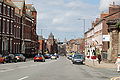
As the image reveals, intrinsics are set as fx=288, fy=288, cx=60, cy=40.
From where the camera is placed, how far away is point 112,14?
6444cm

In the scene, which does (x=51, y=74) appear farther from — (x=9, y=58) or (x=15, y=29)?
(x=15, y=29)

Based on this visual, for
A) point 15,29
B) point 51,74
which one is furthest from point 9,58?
point 51,74

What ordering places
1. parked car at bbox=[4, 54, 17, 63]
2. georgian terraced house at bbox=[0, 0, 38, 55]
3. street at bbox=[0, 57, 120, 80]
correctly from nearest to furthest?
1. street at bbox=[0, 57, 120, 80]
2. parked car at bbox=[4, 54, 17, 63]
3. georgian terraced house at bbox=[0, 0, 38, 55]

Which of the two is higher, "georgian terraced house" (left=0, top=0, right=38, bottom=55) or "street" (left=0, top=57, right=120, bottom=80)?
"georgian terraced house" (left=0, top=0, right=38, bottom=55)

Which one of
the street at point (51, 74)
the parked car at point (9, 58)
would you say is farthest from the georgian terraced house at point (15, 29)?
the street at point (51, 74)

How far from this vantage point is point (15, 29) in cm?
7694

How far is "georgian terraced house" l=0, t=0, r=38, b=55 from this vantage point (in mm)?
64544

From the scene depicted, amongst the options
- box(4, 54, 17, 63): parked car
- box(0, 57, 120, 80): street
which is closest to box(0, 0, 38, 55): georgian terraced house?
box(4, 54, 17, 63): parked car

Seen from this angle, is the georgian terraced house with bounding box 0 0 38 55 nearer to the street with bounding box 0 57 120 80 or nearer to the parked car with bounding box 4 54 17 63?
the parked car with bounding box 4 54 17 63

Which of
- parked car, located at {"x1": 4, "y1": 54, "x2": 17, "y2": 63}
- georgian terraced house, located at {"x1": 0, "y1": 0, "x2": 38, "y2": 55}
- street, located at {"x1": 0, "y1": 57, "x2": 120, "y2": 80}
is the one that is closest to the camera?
street, located at {"x1": 0, "y1": 57, "x2": 120, "y2": 80}

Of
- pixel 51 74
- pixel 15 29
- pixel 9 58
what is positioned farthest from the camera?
pixel 15 29

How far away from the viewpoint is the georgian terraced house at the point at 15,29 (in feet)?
212

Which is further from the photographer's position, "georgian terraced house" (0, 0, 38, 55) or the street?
"georgian terraced house" (0, 0, 38, 55)

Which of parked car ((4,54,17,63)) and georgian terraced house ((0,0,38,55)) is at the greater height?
georgian terraced house ((0,0,38,55))
